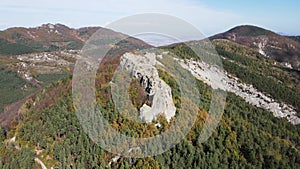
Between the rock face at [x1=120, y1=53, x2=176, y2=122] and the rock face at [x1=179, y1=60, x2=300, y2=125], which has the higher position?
the rock face at [x1=120, y1=53, x2=176, y2=122]

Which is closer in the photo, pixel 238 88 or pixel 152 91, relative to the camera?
pixel 152 91

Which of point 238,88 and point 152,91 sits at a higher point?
point 152,91

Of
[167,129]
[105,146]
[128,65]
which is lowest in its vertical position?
[105,146]

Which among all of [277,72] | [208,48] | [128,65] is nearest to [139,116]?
[128,65]

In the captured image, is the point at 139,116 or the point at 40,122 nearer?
the point at 139,116

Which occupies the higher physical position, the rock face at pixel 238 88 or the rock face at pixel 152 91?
the rock face at pixel 152 91

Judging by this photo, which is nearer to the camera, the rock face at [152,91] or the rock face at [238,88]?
the rock face at [152,91]

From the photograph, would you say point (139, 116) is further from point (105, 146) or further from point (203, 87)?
point (203, 87)

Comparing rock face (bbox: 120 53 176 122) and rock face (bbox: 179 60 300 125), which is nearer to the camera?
rock face (bbox: 120 53 176 122)
